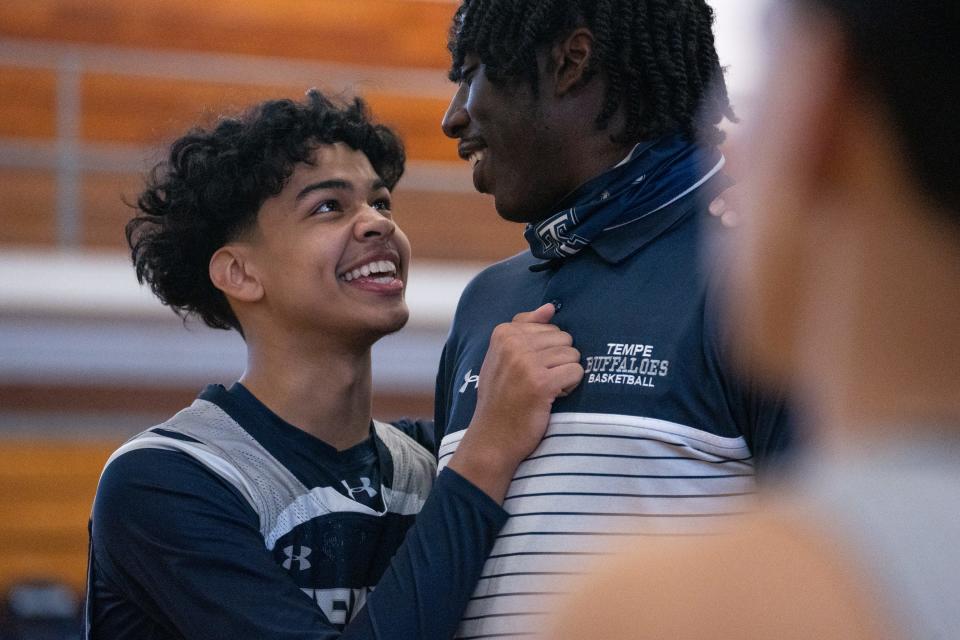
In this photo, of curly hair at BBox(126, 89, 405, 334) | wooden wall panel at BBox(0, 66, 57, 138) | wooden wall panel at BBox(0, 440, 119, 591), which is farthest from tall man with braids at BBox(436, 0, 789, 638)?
wooden wall panel at BBox(0, 66, 57, 138)

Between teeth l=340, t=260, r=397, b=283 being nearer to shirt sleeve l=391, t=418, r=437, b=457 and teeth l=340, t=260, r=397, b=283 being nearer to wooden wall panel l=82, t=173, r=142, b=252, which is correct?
shirt sleeve l=391, t=418, r=437, b=457

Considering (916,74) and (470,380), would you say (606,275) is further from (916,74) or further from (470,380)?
(916,74)

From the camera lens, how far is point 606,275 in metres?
1.44

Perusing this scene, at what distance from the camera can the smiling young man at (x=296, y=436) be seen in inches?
54.7

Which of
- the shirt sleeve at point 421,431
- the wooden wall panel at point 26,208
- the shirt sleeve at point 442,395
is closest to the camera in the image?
the shirt sleeve at point 442,395

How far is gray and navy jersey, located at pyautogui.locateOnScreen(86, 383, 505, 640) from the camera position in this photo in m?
1.40

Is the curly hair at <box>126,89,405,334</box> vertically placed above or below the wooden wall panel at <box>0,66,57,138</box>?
below

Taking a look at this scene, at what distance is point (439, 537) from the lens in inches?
54.8

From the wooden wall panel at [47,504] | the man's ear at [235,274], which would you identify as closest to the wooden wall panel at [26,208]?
the wooden wall panel at [47,504]

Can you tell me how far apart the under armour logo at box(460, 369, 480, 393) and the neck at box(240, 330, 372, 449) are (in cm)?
38

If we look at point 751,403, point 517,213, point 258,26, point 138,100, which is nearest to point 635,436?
point 751,403

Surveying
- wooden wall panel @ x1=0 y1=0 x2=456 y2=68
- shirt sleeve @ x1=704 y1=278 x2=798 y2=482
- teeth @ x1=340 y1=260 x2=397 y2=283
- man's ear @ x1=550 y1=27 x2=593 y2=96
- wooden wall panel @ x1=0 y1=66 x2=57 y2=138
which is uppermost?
wooden wall panel @ x1=0 y1=0 x2=456 y2=68

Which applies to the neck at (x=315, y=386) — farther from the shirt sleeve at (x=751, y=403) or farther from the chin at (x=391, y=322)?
the shirt sleeve at (x=751, y=403)

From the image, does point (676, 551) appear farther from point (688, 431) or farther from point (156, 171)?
point (156, 171)
